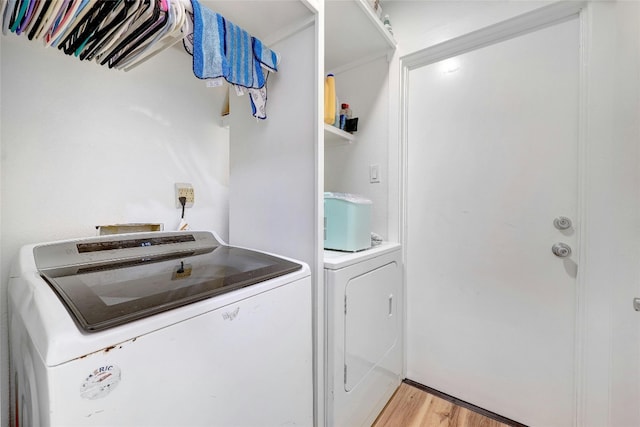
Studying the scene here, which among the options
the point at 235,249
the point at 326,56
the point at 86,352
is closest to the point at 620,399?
the point at 235,249

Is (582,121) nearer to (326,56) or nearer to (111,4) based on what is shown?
(326,56)

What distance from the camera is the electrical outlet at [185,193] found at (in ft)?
4.60

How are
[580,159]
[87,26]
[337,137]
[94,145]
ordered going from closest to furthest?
[87,26]
[94,145]
[580,159]
[337,137]

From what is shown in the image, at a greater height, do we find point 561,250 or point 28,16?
point 28,16

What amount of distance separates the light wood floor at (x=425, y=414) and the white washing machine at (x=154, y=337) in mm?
815

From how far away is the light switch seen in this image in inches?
72.2

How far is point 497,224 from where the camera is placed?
152 centimetres

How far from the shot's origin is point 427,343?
177 centimetres

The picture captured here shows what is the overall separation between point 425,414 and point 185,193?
1875mm

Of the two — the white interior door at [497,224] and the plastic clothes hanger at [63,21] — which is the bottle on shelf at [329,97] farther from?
the plastic clothes hanger at [63,21]

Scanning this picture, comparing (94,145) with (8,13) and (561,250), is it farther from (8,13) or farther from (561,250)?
(561,250)

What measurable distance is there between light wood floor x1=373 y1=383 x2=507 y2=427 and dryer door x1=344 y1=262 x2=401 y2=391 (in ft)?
0.69

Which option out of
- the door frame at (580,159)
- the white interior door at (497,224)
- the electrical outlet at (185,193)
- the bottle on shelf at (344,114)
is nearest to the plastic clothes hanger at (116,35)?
the electrical outlet at (185,193)

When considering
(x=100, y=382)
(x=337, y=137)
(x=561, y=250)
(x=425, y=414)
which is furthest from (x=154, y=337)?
(x=561, y=250)
